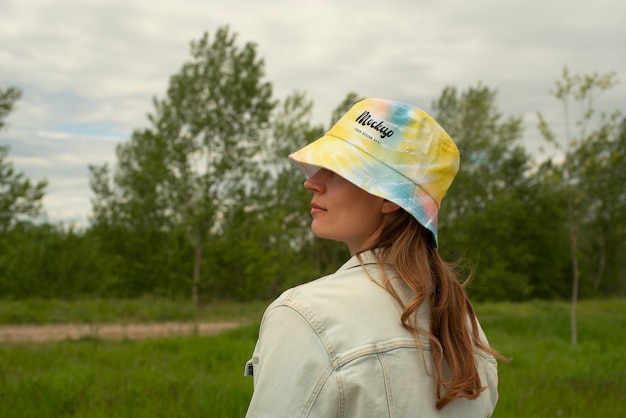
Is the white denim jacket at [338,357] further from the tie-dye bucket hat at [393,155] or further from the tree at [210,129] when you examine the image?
the tree at [210,129]

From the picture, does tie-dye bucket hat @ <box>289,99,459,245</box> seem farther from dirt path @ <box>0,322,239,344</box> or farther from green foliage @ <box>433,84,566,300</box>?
green foliage @ <box>433,84,566,300</box>

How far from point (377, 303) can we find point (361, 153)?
13.7 inches

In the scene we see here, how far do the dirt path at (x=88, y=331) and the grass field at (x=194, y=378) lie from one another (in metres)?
1.05

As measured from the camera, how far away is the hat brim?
1.51 metres

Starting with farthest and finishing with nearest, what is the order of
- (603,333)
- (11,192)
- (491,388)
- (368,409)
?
(11,192) < (603,333) < (491,388) < (368,409)

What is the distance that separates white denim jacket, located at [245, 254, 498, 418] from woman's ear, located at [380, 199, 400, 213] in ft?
0.71

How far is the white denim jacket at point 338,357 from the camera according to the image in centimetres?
128

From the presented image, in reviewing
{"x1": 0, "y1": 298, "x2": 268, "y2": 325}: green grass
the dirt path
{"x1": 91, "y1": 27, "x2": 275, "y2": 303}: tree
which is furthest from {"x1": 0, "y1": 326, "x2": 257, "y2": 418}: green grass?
{"x1": 91, "y1": 27, "x2": 275, "y2": 303}: tree

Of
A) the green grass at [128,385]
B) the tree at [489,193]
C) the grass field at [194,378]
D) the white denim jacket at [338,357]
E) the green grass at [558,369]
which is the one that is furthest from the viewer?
the tree at [489,193]

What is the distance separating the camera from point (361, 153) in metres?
1.55

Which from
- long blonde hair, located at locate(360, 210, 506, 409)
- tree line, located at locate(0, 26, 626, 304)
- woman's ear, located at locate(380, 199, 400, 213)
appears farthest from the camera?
tree line, located at locate(0, 26, 626, 304)

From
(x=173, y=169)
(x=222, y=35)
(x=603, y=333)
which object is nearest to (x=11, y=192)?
(x=173, y=169)

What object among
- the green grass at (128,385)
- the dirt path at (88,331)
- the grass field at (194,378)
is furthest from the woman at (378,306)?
the dirt path at (88,331)

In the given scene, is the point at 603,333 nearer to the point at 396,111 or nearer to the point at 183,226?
the point at 396,111
